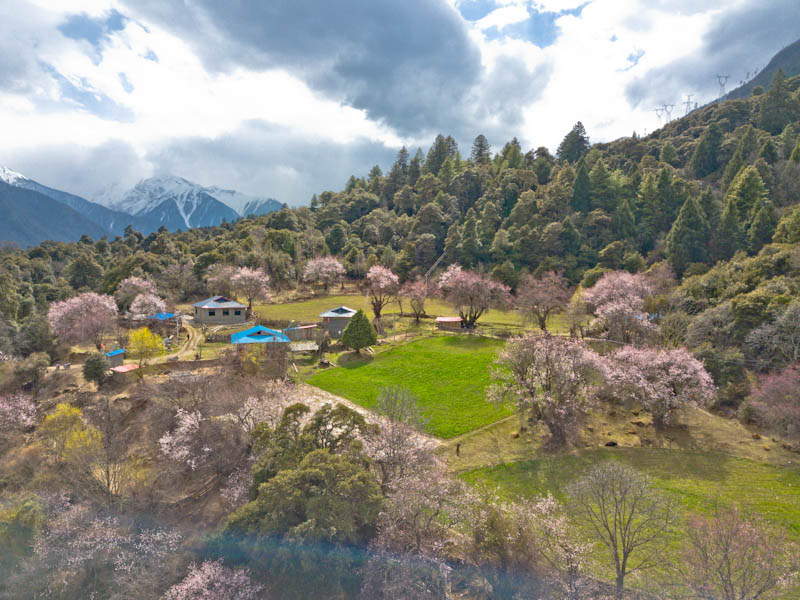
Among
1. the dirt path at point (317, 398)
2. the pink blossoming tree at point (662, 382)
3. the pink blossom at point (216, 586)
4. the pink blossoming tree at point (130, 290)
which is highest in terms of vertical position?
the pink blossoming tree at point (130, 290)

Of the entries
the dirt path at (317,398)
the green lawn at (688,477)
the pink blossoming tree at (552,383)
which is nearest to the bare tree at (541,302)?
the pink blossoming tree at (552,383)

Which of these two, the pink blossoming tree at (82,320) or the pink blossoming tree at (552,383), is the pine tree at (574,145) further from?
the pink blossoming tree at (82,320)

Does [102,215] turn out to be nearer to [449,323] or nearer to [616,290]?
[449,323]

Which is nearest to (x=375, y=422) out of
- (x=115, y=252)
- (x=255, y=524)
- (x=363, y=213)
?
(x=255, y=524)

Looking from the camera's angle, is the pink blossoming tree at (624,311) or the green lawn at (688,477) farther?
the pink blossoming tree at (624,311)

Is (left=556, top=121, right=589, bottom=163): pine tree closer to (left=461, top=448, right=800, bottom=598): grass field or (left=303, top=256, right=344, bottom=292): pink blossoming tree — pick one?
(left=303, top=256, right=344, bottom=292): pink blossoming tree

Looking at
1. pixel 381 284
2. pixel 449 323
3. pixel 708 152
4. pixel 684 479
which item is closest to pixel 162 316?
pixel 381 284

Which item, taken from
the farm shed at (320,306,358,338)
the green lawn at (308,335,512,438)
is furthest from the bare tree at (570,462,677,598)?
the farm shed at (320,306,358,338)
